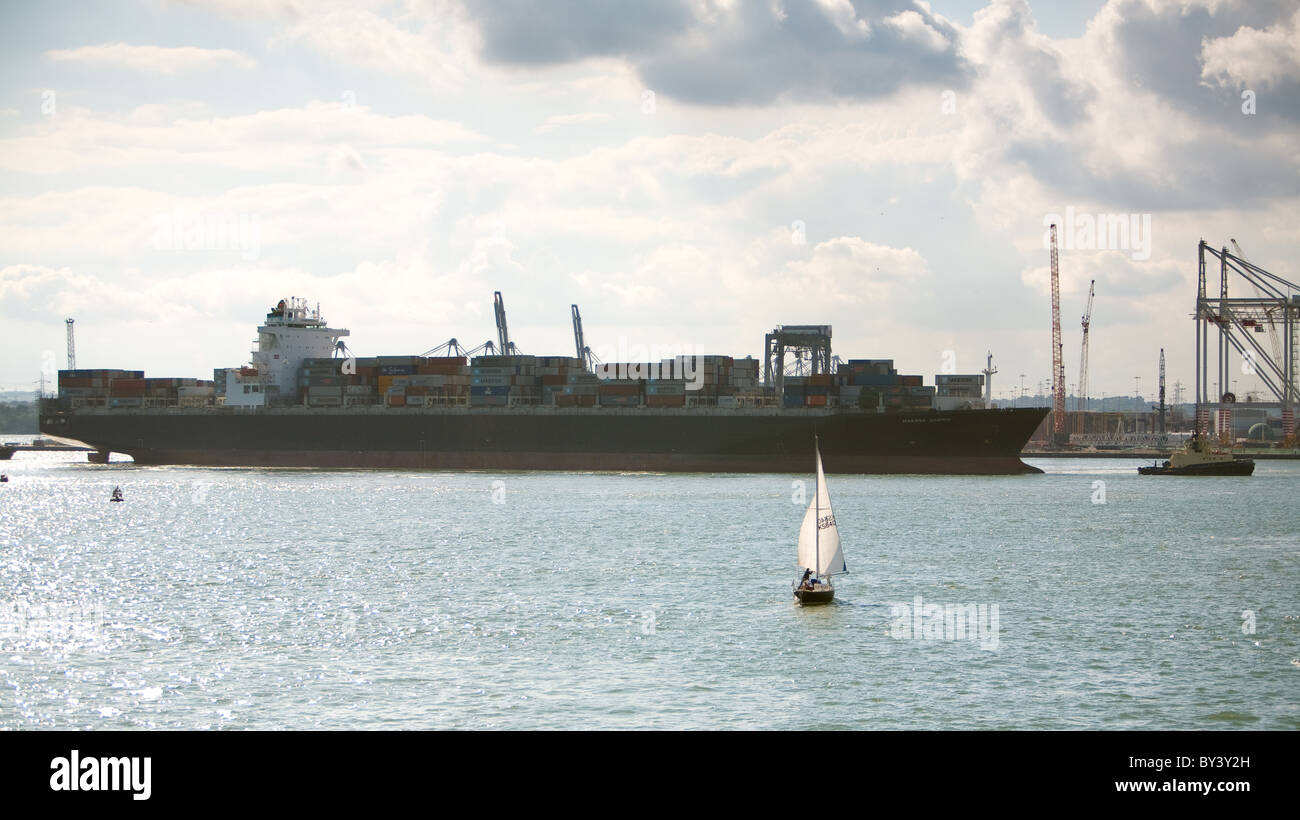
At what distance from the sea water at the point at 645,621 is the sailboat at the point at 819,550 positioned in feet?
2.05

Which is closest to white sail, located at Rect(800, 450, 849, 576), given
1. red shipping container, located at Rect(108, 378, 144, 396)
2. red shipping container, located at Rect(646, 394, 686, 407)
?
red shipping container, located at Rect(646, 394, 686, 407)

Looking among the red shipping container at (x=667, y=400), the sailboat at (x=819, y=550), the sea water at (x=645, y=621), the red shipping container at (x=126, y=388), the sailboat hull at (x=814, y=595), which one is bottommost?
the sea water at (x=645, y=621)

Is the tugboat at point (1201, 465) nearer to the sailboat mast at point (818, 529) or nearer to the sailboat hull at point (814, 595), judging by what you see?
the sailboat hull at point (814, 595)

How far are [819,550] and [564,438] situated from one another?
63019 mm

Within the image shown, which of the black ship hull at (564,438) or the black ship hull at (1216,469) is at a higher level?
the black ship hull at (564,438)

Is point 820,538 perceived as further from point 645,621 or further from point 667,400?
point 667,400

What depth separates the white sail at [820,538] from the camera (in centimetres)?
3123

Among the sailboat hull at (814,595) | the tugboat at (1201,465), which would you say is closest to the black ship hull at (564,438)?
the tugboat at (1201,465)

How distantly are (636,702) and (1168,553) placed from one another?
32.4m

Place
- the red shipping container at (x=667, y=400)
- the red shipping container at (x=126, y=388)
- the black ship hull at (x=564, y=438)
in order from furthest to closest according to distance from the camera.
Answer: the red shipping container at (x=126, y=388), the red shipping container at (x=667, y=400), the black ship hull at (x=564, y=438)

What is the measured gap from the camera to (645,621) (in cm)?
2984

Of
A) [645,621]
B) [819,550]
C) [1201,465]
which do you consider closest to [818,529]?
[819,550]
